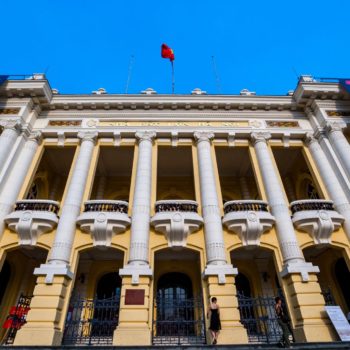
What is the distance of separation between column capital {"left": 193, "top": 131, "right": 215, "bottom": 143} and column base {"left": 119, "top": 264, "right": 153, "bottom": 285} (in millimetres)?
8513

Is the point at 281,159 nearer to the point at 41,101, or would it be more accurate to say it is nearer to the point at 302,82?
the point at 302,82

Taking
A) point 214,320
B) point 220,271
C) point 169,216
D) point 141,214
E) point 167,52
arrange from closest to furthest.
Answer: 1. point 214,320
2. point 220,271
3. point 169,216
4. point 141,214
5. point 167,52

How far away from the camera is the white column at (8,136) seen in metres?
14.9

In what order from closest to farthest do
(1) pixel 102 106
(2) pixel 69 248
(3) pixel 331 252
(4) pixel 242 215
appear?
(2) pixel 69 248
(4) pixel 242 215
(3) pixel 331 252
(1) pixel 102 106

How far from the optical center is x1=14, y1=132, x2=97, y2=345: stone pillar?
405 inches

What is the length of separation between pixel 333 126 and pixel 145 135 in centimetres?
1145

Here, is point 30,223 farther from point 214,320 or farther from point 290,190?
point 290,190

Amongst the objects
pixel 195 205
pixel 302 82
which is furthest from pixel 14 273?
pixel 302 82

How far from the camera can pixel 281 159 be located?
1981 cm

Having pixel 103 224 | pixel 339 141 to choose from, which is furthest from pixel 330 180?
pixel 103 224

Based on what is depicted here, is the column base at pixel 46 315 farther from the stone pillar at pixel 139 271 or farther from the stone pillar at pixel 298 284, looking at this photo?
the stone pillar at pixel 298 284

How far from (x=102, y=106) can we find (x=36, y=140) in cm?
455

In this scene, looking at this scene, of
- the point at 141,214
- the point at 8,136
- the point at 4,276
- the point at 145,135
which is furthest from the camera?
the point at 145,135

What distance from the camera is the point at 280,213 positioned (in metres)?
13.9
